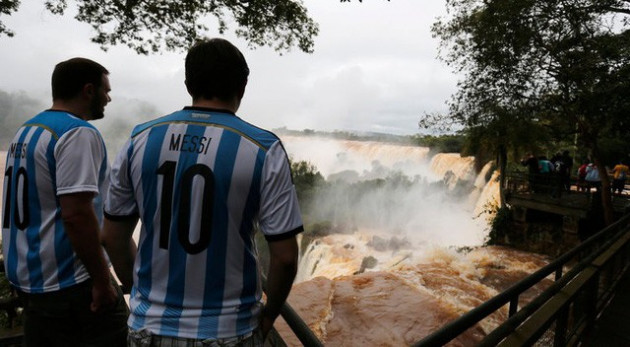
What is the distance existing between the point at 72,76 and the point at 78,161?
1.84 feet

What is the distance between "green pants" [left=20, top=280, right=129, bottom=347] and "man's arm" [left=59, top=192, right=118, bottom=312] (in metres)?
0.23

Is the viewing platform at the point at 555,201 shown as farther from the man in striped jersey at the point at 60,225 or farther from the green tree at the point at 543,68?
the man in striped jersey at the point at 60,225

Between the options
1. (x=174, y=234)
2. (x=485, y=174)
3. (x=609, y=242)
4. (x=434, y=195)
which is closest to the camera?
(x=174, y=234)

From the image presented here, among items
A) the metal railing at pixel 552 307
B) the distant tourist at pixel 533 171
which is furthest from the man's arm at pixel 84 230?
the distant tourist at pixel 533 171

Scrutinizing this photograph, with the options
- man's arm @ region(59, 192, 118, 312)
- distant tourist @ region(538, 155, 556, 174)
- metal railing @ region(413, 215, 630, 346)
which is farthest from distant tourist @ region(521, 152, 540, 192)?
man's arm @ region(59, 192, 118, 312)

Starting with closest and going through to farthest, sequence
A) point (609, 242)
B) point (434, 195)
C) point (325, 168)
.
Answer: point (609, 242) → point (434, 195) → point (325, 168)

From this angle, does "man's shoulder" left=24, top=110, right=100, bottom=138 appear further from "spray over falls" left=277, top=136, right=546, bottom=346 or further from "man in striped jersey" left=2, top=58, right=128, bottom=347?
"spray over falls" left=277, top=136, right=546, bottom=346

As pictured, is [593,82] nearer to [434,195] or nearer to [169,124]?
[169,124]

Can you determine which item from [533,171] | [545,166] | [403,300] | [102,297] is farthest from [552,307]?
[533,171]

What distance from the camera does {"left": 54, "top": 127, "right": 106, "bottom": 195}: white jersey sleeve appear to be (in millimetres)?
1633

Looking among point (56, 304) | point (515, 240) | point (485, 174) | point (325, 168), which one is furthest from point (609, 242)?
point (325, 168)

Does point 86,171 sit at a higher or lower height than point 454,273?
higher

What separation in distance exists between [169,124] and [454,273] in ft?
44.3

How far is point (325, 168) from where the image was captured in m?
59.3
